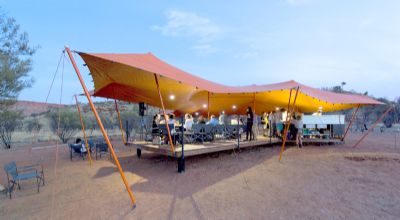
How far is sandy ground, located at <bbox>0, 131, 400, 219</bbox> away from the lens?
11.8 feet

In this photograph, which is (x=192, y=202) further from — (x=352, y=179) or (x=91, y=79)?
(x=91, y=79)

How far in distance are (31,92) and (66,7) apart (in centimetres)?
439

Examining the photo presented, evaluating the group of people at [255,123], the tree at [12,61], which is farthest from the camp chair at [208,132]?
the tree at [12,61]

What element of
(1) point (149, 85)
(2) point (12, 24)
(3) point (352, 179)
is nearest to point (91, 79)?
(1) point (149, 85)

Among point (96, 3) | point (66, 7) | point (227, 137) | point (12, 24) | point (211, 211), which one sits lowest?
point (211, 211)

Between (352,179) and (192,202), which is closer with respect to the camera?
(192,202)

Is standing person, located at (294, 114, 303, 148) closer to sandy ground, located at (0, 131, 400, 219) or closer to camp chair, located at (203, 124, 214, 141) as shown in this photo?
sandy ground, located at (0, 131, 400, 219)

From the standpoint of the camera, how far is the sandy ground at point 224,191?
3600 mm

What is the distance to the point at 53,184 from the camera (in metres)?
5.11

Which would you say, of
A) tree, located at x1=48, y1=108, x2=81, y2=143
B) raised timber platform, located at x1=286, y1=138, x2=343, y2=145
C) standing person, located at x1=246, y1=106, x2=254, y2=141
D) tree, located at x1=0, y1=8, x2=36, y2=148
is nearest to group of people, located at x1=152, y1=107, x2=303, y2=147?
standing person, located at x1=246, y1=106, x2=254, y2=141

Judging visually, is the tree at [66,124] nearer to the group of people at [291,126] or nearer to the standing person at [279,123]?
the group of people at [291,126]

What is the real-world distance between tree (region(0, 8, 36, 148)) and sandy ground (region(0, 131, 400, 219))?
2.86 m

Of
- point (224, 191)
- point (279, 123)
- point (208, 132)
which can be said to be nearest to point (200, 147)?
point (208, 132)

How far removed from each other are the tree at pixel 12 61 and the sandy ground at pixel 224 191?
2862mm
